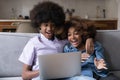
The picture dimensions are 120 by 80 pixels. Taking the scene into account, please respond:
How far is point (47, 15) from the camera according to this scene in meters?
1.61

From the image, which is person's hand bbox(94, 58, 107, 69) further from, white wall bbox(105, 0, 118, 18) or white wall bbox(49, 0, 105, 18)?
white wall bbox(49, 0, 105, 18)

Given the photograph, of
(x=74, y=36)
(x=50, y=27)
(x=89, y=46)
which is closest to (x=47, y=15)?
(x=50, y=27)

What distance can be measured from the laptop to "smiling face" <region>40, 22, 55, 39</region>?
14.3 inches

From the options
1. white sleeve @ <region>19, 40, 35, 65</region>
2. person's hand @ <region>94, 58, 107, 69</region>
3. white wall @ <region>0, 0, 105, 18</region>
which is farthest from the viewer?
white wall @ <region>0, 0, 105, 18</region>

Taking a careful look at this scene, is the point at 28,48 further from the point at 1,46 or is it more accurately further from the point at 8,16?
the point at 8,16

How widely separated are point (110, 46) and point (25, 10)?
134 inches

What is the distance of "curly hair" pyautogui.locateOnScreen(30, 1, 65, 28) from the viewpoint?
5.29 feet

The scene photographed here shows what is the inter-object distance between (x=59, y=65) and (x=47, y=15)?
46cm

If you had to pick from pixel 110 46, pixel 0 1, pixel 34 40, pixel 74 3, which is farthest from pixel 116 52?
pixel 0 1

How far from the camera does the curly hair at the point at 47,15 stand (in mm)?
1612

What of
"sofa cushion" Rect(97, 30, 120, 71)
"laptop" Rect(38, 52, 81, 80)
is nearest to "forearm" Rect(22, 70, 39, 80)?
"laptop" Rect(38, 52, 81, 80)

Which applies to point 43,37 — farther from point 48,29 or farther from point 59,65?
point 59,65

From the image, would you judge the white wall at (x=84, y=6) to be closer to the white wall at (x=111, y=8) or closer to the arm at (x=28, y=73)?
the white wall at (x=111, y=8)

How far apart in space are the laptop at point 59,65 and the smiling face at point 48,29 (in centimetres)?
36
